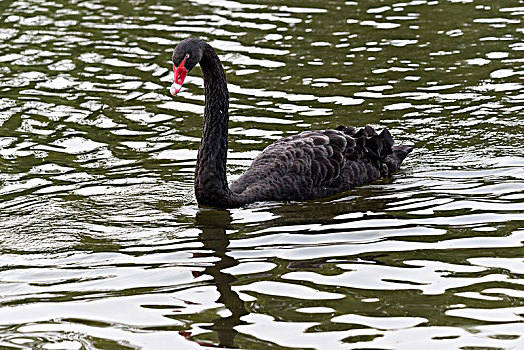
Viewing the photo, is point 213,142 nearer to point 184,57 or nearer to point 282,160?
point 282,160

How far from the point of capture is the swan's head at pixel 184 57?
23.1ft

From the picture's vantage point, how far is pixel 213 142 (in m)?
7.79

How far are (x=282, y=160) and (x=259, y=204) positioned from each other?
0.46m

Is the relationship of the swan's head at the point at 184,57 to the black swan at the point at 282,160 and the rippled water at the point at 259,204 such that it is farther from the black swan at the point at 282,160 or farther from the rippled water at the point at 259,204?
the rippled water at the point at 259,204

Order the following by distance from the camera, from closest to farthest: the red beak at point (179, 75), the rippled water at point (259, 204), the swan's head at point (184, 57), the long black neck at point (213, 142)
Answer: the rippled water at point (259, 204)
the red beak at point (179, 75)
the swan's head at point (184, 57)
the long black neck at point (213, 142)

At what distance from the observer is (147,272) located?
6.16 metres

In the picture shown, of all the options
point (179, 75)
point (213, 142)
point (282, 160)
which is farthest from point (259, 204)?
point (179, 75)

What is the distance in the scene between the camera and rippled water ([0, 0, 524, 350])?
536 cm

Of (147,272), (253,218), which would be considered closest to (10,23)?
(253,218)

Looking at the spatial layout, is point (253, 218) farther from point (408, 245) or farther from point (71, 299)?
point (71, 299)

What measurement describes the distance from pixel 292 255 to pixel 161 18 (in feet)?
25.2

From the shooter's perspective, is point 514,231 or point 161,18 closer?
point 514,231

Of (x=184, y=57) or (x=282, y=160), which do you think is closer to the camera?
(x=184, y=57)

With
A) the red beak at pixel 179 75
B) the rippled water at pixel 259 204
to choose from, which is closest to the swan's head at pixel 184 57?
the red beak at pixel 179 75
